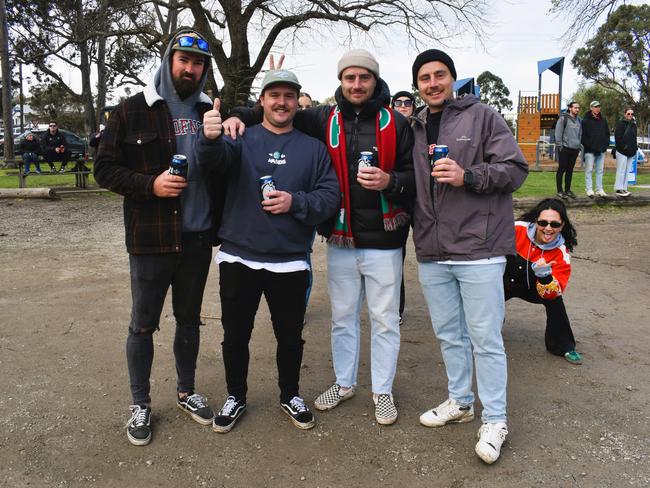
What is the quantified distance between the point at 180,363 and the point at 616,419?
2593mm

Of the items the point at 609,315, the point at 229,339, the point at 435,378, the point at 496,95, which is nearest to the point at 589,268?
the point at 609,315

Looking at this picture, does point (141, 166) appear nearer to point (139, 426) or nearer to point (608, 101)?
point (139, 426)

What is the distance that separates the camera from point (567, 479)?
2.73m

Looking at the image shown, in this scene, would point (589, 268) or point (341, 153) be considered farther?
point (589, 268)

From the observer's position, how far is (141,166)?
3.00 m

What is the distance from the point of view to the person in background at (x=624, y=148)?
11609 mm

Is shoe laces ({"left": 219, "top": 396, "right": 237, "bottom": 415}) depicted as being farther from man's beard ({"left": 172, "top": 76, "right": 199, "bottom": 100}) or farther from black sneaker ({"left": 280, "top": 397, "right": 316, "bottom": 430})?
man's beard ({"left": 172, "top": 76, "right": 199, "bottom": 100})

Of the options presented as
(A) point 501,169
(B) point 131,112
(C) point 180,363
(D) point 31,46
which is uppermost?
(D) point 31,46

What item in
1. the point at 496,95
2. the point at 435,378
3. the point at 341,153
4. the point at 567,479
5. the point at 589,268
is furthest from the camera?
→ the point at 496,95

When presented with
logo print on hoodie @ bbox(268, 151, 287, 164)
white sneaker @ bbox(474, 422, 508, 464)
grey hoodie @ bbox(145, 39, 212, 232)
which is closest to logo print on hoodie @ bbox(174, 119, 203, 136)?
grey hoodie @ bbox(145, 39, 212, 232)

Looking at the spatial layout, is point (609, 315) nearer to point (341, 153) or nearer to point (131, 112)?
point (341, 153)

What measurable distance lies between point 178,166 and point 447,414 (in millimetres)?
2037

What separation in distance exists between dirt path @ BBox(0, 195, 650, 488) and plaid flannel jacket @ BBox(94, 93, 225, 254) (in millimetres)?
1107

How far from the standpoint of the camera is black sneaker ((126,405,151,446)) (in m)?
3.02
